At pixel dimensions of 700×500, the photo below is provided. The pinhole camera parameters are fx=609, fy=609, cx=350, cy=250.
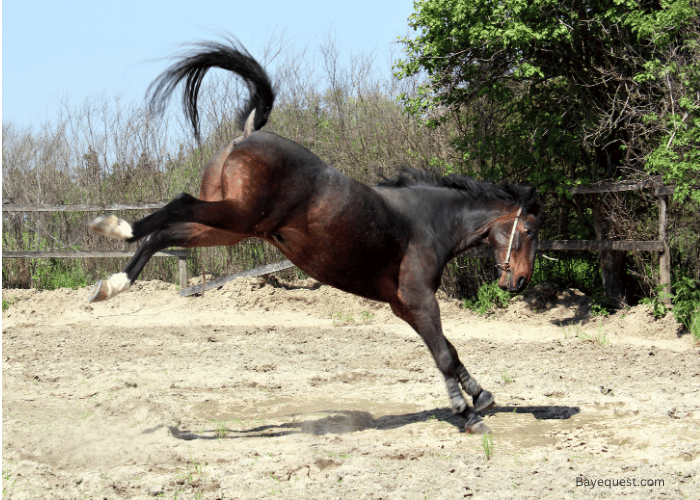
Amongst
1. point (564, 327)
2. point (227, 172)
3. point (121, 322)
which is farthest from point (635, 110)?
point (121, 322)

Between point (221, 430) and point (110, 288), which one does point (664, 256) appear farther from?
point (110, 288)

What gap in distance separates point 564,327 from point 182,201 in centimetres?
707

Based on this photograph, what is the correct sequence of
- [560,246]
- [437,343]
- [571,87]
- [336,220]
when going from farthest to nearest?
[560,246], [571,87], [437,343], [336,220]

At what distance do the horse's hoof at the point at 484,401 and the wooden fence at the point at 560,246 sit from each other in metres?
3.37

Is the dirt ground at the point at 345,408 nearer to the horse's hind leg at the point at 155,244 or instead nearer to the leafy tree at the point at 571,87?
the horse's hind leg at the point at 155,244

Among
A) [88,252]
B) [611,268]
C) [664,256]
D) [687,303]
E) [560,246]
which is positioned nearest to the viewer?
[687,303]

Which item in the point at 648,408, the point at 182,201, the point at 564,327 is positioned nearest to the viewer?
the point at 182,201

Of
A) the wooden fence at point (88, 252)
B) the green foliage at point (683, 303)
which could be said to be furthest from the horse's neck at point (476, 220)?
the wooden fence at point (88, 252)

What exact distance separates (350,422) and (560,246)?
588 centimetres

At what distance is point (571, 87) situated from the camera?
9.26m

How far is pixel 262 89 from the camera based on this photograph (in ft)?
15.7

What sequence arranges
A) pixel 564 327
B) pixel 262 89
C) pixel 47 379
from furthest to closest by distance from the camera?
1. pixel 564 327
2. pixel 47 379
3. pixel 262 89

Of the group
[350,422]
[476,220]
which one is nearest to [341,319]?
[350,422]

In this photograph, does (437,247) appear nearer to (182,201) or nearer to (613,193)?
(182,201)
